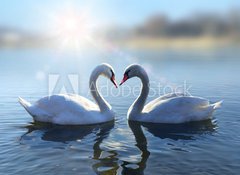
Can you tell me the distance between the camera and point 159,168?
694 cm

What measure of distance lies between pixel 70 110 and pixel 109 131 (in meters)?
1.22

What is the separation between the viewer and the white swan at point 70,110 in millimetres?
10039

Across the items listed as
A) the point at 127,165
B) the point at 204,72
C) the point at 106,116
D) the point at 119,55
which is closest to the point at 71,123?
the point at 106,116

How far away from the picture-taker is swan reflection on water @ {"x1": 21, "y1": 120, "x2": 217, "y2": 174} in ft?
23.3

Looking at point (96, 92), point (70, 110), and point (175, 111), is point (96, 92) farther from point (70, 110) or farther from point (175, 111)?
point (175, 111)

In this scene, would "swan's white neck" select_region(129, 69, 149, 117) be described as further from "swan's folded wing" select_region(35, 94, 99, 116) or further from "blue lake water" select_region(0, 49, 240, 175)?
"swan's folded wing" select_region(35, 94, 99, 116)

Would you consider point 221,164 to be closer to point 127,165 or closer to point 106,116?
point 127,165

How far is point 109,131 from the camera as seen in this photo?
9625 mm

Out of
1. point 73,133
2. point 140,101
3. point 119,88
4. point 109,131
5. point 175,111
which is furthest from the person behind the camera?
point 119,88

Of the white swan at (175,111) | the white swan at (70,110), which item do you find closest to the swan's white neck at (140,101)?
the white swan at (175,111)

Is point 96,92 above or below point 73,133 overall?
above

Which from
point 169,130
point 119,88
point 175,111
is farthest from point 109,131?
point 119,88

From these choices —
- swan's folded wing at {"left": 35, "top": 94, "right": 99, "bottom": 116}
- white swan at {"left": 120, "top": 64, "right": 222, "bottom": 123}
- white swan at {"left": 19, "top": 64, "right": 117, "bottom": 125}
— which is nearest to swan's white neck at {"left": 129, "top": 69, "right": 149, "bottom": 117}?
white swan at {"left": 120, "top": 64, "right": 222, "bottom": 123}

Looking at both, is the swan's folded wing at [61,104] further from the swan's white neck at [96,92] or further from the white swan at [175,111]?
the white swan at [175,111]
